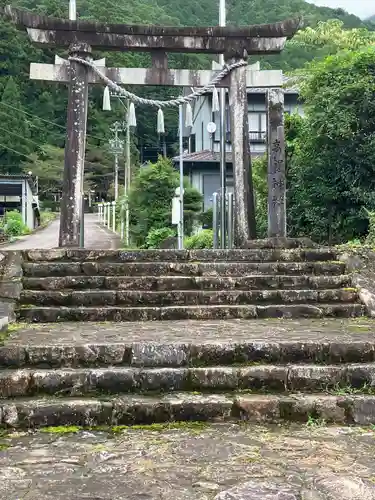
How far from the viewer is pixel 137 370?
3598 millimetres

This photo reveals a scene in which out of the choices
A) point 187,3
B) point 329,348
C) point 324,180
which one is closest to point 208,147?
point 187,3

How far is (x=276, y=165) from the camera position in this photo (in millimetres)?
8883

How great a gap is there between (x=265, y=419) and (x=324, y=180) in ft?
29.2

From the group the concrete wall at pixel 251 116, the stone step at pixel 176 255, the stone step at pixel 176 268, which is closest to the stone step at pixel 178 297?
the stone step at pixel 176 268

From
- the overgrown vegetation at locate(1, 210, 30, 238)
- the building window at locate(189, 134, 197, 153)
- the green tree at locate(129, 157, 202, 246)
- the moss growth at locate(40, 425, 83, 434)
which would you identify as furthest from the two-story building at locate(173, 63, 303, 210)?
the moss growth at locate(40, 425, 83, 434)

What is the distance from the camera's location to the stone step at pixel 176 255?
21.7 feet

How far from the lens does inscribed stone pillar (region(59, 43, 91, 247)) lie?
363 inches

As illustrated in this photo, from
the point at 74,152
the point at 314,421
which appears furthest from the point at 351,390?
the point at 74,152

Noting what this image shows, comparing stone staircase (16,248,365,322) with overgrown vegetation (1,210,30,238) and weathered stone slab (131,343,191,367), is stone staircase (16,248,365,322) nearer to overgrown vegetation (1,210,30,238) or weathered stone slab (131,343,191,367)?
weathered stone slab (131,343,191,367)

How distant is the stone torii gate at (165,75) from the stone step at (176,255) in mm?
1949

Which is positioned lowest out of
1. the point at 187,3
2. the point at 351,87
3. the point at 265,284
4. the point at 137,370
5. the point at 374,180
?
the point at 137,370

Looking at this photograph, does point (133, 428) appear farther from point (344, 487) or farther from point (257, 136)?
point (257, 136)

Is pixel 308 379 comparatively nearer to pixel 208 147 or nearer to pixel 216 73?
pixel 216 73

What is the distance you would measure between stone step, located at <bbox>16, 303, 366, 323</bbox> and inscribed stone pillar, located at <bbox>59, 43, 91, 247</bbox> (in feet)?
13.3
